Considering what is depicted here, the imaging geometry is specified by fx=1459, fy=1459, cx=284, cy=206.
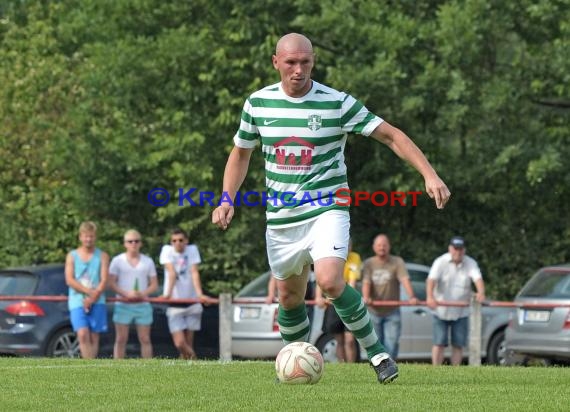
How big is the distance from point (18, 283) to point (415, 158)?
39.3 feet

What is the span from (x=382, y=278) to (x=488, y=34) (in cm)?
696

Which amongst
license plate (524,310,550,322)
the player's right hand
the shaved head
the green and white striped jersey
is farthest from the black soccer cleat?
license plate (524,310,550,322)

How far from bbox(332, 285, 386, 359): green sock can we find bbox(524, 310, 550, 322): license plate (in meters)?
9.94

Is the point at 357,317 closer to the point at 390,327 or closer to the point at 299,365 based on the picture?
the point at 299,365

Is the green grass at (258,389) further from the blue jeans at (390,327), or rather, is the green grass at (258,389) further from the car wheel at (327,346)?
the car wheel at (327,346)

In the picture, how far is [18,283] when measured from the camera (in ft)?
67.7

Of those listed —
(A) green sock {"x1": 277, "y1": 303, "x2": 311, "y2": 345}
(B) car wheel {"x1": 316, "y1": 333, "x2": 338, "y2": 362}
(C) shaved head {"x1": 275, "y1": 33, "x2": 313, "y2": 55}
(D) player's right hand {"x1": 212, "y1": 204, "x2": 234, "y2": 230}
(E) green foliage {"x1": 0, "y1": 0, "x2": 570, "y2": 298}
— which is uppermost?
(E) green foliage {"x1": 0, "y1": 0, "x2": 570, "y2": 298}

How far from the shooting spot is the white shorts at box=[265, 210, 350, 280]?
9.82 meters

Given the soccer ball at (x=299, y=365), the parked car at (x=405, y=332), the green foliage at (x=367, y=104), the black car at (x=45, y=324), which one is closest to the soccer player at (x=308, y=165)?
the soccer ball at (x=299, y=365)

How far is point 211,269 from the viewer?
29391mm

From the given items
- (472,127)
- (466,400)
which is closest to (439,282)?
(472,127)

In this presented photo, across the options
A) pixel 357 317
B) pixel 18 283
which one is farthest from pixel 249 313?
pixel 357 317

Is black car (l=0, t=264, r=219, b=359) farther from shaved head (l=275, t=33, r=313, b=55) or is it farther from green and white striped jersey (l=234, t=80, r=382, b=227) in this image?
shaved head (l=275, t=33, r=313, b=55)

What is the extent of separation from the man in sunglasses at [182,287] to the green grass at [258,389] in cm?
688
